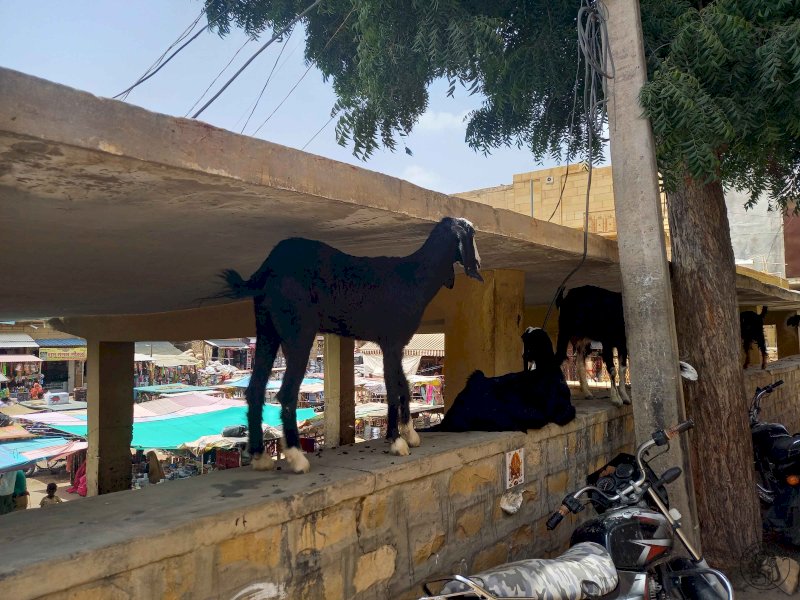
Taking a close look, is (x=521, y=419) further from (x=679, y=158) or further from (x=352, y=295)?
(x=679, y=158)

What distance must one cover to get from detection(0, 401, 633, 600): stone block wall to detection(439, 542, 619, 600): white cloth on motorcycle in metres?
0.68

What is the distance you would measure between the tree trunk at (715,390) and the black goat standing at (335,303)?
8.93 feet

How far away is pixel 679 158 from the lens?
4992mm

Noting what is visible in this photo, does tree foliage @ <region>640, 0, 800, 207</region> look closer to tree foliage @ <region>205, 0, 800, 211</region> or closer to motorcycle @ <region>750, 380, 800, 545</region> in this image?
tree foliage @ <region>205, 0, 800, 211</region>

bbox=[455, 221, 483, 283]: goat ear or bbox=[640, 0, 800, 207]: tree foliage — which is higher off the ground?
bbox=[640, 0, 800, 207]: tree foliage

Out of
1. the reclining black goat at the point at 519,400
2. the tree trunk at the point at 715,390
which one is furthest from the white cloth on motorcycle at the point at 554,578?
the tree trunk at the point at 715,390

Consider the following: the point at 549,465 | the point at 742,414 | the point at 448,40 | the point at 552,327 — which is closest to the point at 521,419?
the point at 549,465

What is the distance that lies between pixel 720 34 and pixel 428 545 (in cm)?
461

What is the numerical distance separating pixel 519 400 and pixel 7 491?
9353mm

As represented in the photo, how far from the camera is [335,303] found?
336cm

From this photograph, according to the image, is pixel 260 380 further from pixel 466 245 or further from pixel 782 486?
pixel 782 486

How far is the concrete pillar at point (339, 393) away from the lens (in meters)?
12.2

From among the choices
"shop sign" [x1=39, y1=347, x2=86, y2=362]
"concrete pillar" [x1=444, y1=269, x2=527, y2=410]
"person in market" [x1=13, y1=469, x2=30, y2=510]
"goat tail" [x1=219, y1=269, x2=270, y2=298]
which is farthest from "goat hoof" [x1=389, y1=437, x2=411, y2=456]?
"shop sign" [x1=39, y1=347, x2=86, y2=362]

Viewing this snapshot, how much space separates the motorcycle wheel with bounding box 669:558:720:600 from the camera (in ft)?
11.7
